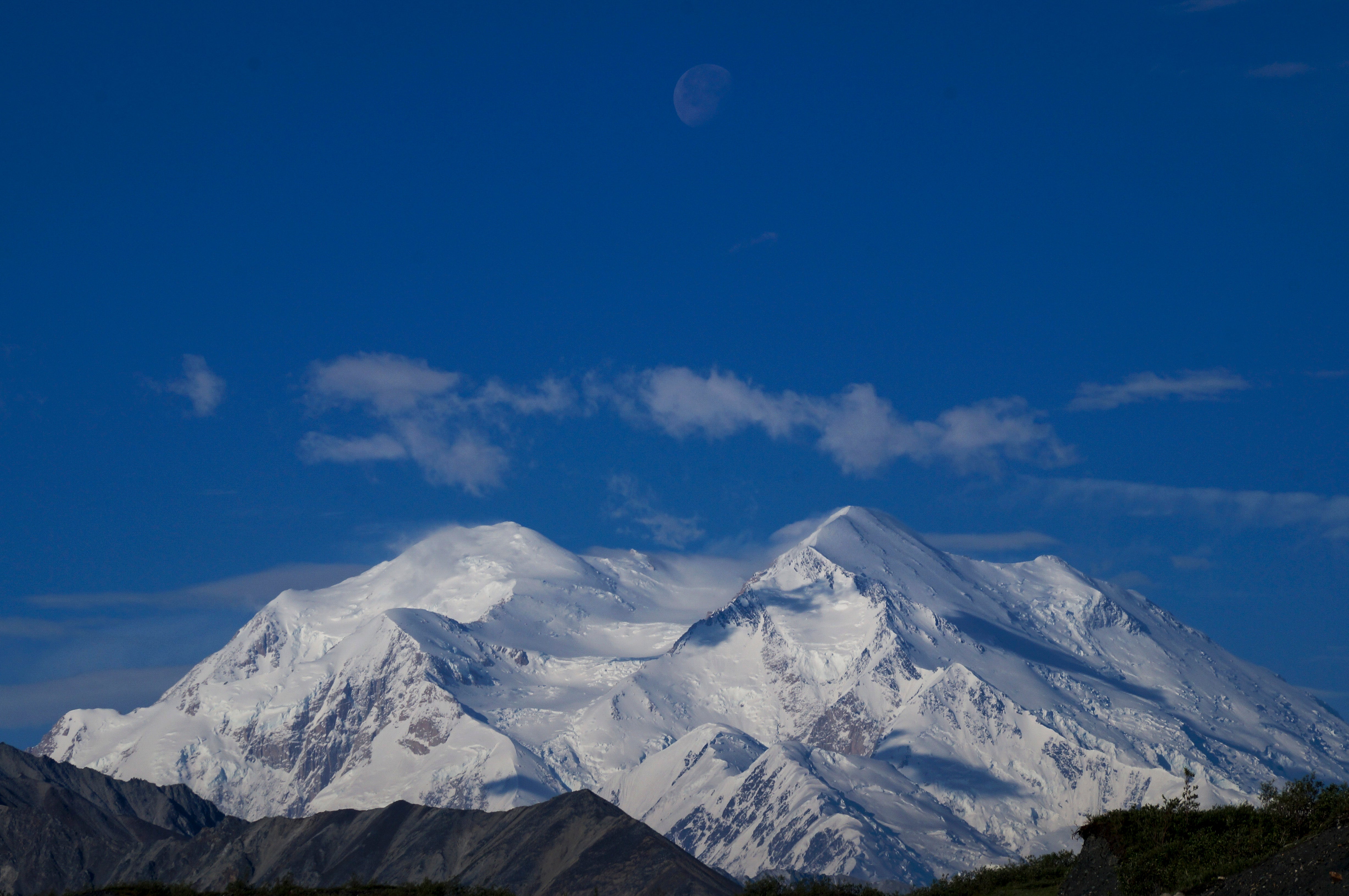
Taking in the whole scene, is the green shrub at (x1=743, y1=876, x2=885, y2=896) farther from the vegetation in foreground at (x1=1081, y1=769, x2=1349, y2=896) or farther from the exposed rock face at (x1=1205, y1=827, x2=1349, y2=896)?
the exposed rock face at (x1=1205, y1=827, x2=1349, y2=896)

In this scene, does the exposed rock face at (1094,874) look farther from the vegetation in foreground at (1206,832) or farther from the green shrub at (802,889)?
the green shrub at (802,889)

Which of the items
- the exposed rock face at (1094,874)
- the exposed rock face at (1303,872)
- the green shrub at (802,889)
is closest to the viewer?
the exposed rock face at (1303,872)

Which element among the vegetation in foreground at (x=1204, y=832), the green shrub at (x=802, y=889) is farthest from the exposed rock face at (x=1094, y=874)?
the green shrub at (x=802, y=889)

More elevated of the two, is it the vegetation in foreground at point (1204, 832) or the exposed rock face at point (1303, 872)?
the vegetation in foreground at point (1204, 832)

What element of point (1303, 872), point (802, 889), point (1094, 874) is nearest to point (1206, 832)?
point (1094, 874)

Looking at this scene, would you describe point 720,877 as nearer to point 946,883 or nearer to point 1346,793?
point 946,883

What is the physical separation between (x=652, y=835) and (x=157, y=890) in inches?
5999

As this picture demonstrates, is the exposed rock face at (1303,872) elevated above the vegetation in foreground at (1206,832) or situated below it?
below

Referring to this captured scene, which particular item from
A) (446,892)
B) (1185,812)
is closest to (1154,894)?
(1185,812)

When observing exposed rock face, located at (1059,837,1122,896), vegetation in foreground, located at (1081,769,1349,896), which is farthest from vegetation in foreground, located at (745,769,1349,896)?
exposed rock face, located at (1059,837,1122,896)

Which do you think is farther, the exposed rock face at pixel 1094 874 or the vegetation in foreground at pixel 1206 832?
the exposed rock face at pixel 1094 874

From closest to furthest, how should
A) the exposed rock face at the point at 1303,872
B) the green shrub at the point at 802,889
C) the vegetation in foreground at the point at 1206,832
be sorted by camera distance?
1. the exposed rock face at the point at 1303,872
2. the vegetation in foreground at the point at 1206,832
3. the green shrub at the point at 802,889

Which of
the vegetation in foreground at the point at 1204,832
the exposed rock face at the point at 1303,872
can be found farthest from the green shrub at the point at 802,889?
the exposed rock face at the point at 1303,872

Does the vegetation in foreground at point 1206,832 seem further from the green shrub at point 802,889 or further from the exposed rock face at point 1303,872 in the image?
the green shrub at point 802,889
